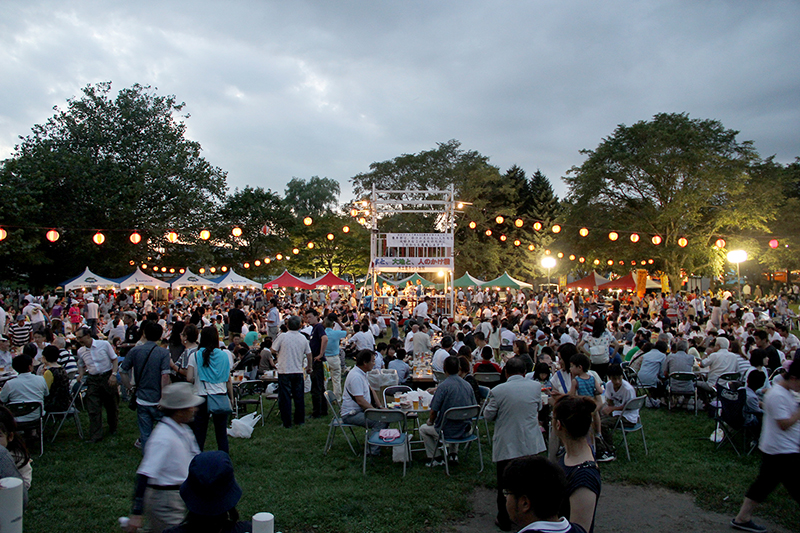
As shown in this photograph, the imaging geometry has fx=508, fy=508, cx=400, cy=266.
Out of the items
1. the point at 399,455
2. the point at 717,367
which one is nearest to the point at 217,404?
the point at 399,455

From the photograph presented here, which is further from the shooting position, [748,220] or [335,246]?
[335,246]

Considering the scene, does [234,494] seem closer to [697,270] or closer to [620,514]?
[620,514]

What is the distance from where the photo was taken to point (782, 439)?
3.71 meters

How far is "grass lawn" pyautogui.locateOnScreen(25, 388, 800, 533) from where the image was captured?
434 centimetres

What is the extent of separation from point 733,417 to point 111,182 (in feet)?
98.9

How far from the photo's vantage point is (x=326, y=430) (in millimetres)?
7020

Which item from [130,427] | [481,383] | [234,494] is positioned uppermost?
[234,494]

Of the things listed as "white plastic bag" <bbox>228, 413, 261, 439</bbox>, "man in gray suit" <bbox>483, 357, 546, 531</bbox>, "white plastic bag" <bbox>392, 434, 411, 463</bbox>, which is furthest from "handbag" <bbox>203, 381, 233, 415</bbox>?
"man in gray suit" <bbox>483, 357, 546, 531</bbox>

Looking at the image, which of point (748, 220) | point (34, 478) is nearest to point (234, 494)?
point (34, 478)

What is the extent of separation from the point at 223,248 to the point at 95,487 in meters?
34.8

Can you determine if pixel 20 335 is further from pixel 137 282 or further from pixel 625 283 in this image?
pixel 625 283

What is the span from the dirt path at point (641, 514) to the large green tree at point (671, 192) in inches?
800

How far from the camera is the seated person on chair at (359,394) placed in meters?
5.87

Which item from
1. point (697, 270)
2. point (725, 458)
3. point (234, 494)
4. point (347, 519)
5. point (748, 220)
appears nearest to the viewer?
point (234, 494)
